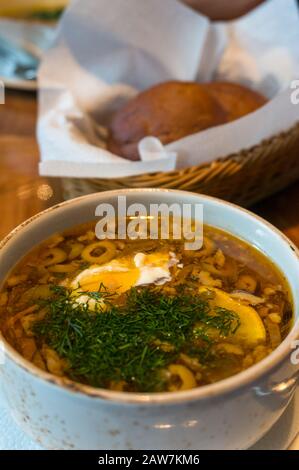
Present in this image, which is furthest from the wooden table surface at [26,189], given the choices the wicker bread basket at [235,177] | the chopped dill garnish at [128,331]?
the chopped dill garnish at [128,331]

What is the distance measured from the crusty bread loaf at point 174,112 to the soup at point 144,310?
0.49 metres

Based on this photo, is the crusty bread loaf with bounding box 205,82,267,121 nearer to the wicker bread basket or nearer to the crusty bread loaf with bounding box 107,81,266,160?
the crusty bread loaf with bounding box 107,81,266,160

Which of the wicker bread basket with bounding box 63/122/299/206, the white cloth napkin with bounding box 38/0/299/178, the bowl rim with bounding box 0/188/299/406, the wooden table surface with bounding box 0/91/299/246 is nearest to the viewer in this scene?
the bowl rim with bounding box 0/188/299/406

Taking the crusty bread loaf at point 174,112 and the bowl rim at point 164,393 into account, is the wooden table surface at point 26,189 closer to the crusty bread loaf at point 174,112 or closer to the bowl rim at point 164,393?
the crusty bread loaf at point 174,112

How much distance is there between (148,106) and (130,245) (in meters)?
0.61

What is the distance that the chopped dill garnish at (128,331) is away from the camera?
2.24ft

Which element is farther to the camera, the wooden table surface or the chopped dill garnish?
the wooden table surface

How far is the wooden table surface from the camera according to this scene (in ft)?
4.43

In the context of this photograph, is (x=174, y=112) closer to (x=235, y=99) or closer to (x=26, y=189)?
(x=235, y=99)

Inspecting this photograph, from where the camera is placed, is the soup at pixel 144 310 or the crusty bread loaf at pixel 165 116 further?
the crusty bread loaf at pixel 165 116

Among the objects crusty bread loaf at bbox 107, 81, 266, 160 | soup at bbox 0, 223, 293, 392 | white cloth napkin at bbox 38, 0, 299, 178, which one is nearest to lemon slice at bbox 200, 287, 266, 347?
soup at bbox 0, 223, 293, 392

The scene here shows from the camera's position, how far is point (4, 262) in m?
0.83

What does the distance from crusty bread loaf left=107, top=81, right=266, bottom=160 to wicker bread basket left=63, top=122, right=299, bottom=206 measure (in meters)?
0.19

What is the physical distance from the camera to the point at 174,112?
4.57 feet
